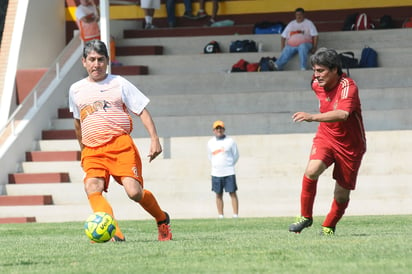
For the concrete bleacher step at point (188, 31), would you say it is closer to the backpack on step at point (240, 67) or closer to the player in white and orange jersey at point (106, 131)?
the backpack on step at point (240, 67)

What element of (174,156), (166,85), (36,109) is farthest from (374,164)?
(36,109)

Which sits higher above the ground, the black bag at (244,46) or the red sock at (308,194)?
the black bag at (244,46)

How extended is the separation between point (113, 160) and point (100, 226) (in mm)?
660

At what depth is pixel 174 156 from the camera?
Answer: 23.4 metres

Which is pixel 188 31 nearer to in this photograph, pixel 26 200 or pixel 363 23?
Answer: pixel 363 23

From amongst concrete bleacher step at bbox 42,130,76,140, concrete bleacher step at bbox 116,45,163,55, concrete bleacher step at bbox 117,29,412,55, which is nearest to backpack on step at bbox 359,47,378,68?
concrete bleacher step at bbox 117,29,412,55

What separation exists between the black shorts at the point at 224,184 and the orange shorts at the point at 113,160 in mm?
10275

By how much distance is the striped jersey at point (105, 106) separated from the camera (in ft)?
34.6

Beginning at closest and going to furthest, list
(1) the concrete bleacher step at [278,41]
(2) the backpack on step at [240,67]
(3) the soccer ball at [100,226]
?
1. (3) the soccer ball at [100,226]
2. (2) the backpack on step at [240,67]
3. (1) the concrete bleacher step at [278,41]

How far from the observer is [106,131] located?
34.5ft

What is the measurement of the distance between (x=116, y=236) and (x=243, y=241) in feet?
3.92

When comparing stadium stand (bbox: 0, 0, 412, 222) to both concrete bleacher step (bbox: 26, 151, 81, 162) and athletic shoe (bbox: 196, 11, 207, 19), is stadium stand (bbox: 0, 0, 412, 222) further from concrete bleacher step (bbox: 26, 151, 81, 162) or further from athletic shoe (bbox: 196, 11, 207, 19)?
athletic shoe (bbox: 196, 11, 207, 19)

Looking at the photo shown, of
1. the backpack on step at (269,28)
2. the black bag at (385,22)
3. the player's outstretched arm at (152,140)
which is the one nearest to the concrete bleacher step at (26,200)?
the backpack on step at (269,28)

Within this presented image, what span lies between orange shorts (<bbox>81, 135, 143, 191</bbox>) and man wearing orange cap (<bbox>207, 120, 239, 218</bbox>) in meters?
10.3
